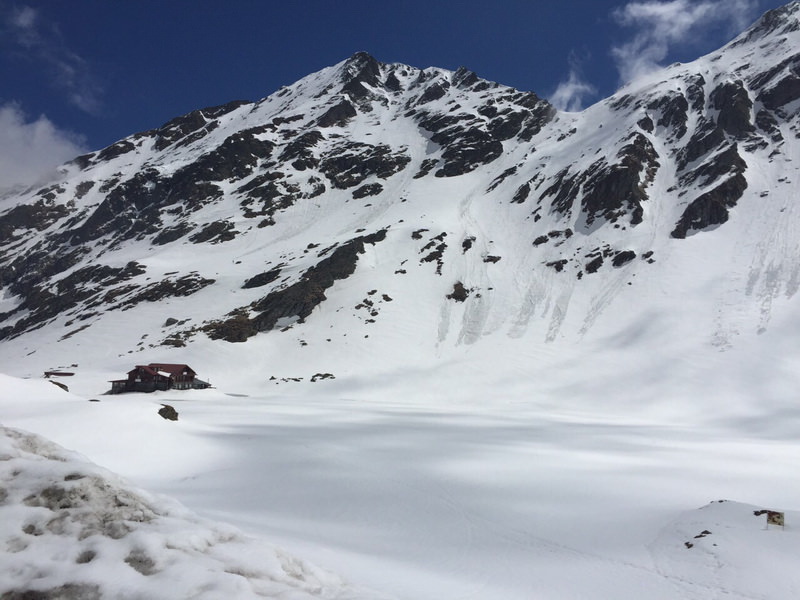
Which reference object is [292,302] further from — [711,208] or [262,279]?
A: [711,208]

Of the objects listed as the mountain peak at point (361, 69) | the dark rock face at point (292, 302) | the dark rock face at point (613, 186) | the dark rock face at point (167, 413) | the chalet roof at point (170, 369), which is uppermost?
the mountain peak at point (361, 69)

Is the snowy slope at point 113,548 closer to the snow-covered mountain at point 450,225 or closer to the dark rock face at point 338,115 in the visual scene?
the snow-covered mountain at point 450,225

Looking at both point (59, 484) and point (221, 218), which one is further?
point (221, 218)

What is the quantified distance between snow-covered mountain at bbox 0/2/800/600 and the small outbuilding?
8.39 ft

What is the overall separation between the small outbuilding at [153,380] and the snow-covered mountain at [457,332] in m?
2.56

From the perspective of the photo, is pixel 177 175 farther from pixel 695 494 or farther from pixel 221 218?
pixel 695 494

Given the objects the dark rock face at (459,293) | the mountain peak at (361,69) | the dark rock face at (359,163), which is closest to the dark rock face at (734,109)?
the dark rock face at (459,293)

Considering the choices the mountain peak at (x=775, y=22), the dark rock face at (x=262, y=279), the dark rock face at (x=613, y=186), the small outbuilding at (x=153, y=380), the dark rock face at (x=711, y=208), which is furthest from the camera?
the mountain peak at (x=775, y=22)

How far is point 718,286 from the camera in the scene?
158 ft

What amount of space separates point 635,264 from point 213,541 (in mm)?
60570

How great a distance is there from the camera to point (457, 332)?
51.2m

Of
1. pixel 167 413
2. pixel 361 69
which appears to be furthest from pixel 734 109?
pixel 361 69

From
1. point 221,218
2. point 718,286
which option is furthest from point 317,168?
point 718,286

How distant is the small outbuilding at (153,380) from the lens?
3956 centimetres
